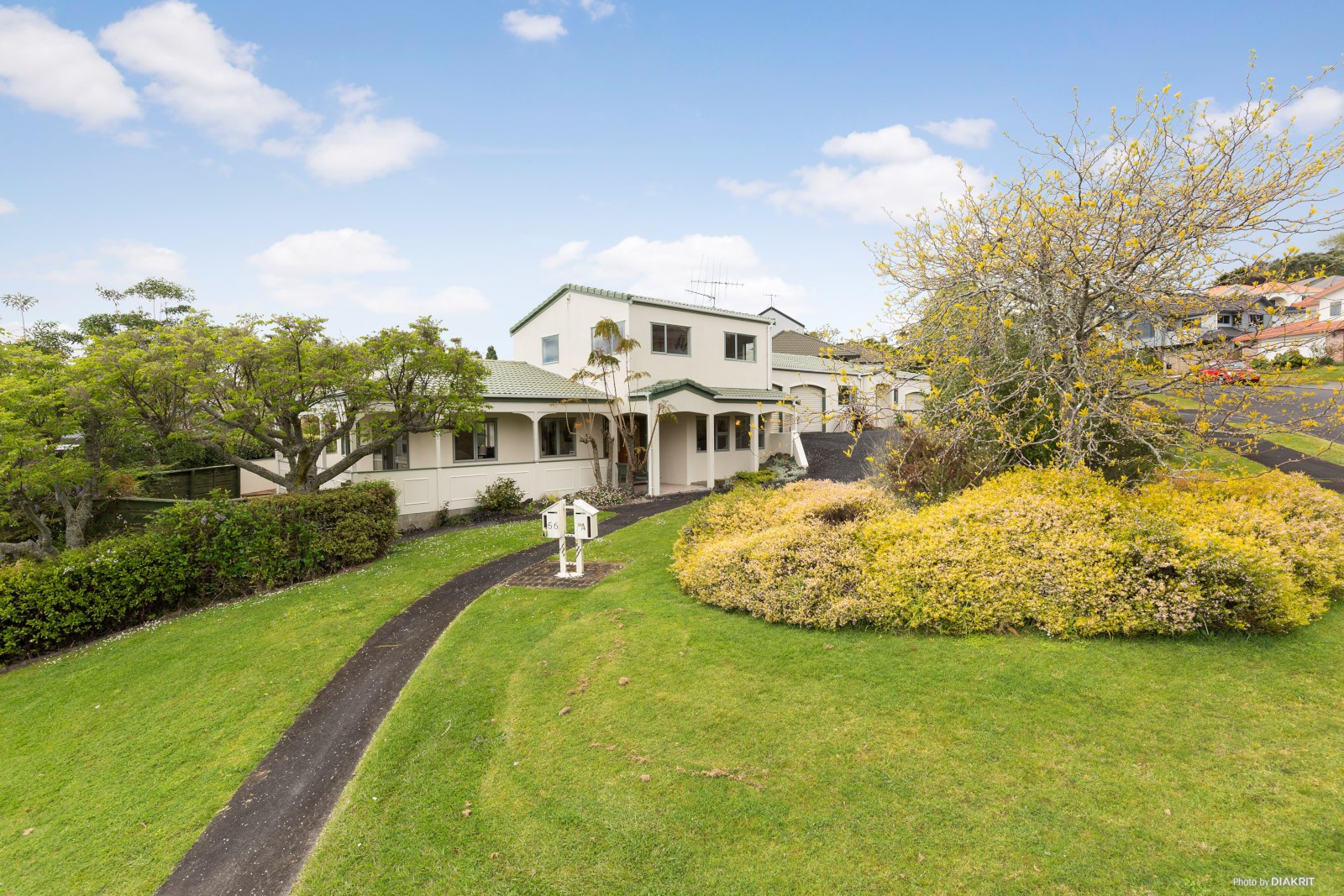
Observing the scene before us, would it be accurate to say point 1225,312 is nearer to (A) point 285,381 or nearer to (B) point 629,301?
(B) point 629,301

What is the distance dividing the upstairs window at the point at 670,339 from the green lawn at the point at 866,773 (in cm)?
1504

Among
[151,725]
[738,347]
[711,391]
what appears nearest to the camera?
[151,725]

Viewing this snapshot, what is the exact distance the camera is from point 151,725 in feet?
18.5

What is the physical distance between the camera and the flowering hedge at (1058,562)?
17.6ft

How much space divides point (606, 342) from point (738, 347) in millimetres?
6169

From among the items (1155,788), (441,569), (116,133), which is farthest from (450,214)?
(1155,788)

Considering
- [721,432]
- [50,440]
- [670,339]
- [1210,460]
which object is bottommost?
[1210,460]

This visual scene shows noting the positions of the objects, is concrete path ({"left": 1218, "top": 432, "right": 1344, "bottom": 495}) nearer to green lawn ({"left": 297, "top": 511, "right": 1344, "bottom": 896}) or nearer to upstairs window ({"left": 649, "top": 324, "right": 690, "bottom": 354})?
green lawn ({"left": 297, "top": 511, "right": 1344, "bottom": 896})

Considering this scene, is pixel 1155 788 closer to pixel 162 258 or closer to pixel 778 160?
pixel 778 160

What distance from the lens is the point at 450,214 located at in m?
14.6

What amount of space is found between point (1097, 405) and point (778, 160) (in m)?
9.94

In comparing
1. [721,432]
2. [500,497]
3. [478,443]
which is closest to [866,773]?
[500,497]

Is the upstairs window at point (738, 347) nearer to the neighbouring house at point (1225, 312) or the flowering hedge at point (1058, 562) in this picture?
the flowering hedge at point (1058, 562)

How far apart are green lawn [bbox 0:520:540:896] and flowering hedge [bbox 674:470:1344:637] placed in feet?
16.3
